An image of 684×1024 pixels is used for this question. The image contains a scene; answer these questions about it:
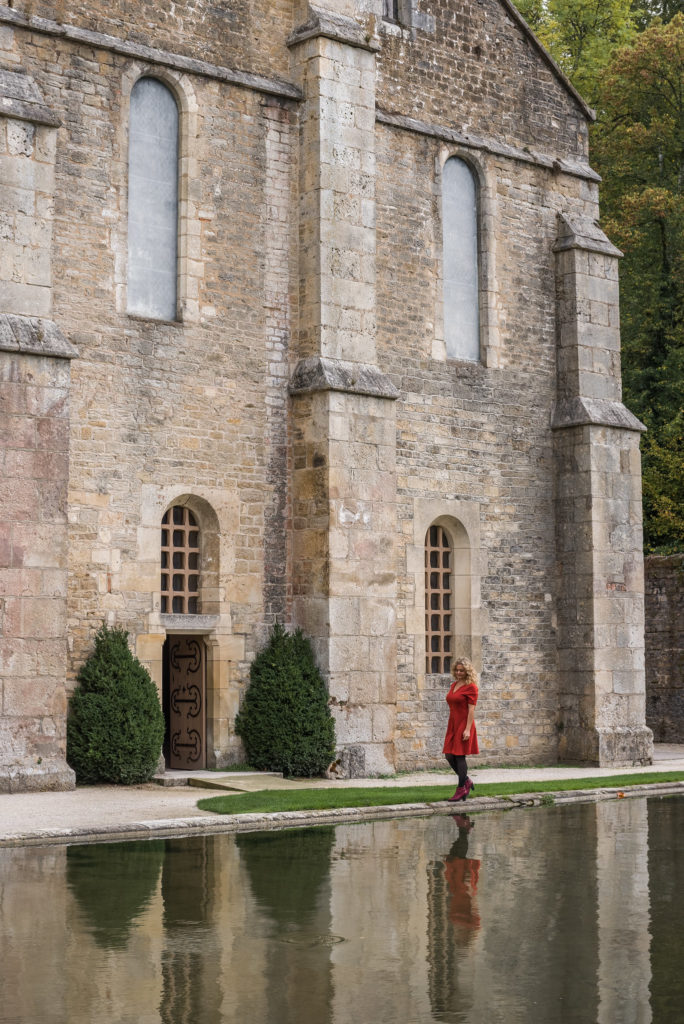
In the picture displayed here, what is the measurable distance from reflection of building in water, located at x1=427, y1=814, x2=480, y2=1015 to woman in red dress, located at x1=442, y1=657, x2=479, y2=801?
3.01 metres

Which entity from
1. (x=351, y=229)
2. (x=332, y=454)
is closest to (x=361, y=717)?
(x=332, y=454)

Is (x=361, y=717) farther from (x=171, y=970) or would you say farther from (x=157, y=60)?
(x=171, y=970)

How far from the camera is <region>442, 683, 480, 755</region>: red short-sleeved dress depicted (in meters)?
14.9

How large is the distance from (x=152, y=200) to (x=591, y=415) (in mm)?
7168

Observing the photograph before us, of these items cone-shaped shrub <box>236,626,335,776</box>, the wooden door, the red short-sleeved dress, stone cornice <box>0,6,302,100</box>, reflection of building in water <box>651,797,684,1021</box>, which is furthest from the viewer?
the wooden door

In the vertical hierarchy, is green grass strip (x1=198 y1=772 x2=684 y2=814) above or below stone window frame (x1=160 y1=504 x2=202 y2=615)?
below

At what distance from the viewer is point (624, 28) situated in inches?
1451

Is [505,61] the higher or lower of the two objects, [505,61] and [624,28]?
the lower

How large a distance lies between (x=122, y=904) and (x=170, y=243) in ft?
34.7

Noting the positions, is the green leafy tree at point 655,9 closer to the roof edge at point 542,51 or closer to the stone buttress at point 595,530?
the roof edge at point 542,51

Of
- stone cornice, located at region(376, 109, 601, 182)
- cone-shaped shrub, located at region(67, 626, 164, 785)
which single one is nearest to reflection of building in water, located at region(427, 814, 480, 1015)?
cone-shaped shrub, located at region(67, 626, 164, 785)

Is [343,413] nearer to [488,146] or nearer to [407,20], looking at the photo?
[488,146]

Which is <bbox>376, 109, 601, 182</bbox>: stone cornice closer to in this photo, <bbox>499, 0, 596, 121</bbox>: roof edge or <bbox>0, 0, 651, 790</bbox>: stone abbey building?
<bbox>0, 0, 651, 790</bbox>: stone abbey building

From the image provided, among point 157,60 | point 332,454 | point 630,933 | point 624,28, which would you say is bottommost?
point 630,933
